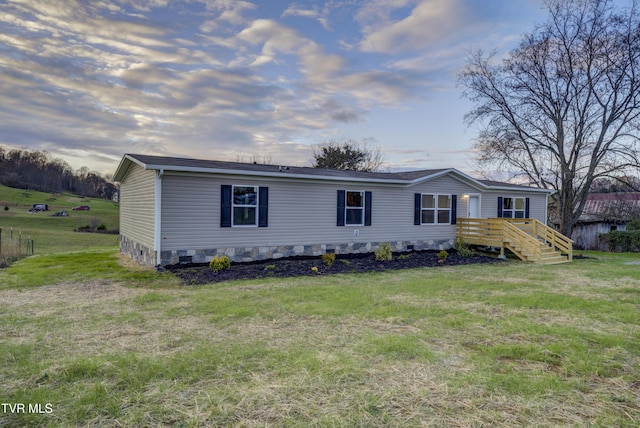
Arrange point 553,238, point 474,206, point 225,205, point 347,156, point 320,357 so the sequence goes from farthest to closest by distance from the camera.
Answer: point 347,156 → point 474,206 → point 553,238 → point 225,205 → point 320,357

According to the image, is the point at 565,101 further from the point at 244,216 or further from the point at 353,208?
the point at 244,216

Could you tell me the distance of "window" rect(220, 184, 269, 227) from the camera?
33.0 ft

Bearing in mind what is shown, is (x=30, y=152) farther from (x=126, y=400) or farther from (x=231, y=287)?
(x=126, y=400)

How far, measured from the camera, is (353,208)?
40.8ft

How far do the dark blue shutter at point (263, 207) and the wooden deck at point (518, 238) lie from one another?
8332 mm

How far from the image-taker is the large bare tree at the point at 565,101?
674 inches

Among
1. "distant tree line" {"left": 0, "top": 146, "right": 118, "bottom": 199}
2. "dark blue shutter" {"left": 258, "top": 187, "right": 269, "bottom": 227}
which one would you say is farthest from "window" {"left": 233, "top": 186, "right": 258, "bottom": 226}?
"distant tree line" {"left": 0, "top": 146, "right": 118, "bottom": 199}

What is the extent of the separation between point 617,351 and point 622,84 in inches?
755

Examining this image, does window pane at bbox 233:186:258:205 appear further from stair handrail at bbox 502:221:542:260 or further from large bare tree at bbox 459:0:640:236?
large bare tree at bbox 459:0:640:236

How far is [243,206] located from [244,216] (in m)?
0.30

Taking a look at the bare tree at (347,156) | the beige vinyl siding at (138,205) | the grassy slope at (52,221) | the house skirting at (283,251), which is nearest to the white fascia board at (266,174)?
the beige vinyl siding at (138,205)

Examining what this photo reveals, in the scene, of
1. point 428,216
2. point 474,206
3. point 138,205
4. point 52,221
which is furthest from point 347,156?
point 52,221

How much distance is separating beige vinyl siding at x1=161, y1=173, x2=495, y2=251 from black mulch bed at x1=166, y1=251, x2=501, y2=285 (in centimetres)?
60

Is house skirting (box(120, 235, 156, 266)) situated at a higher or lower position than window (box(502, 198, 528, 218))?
lower
